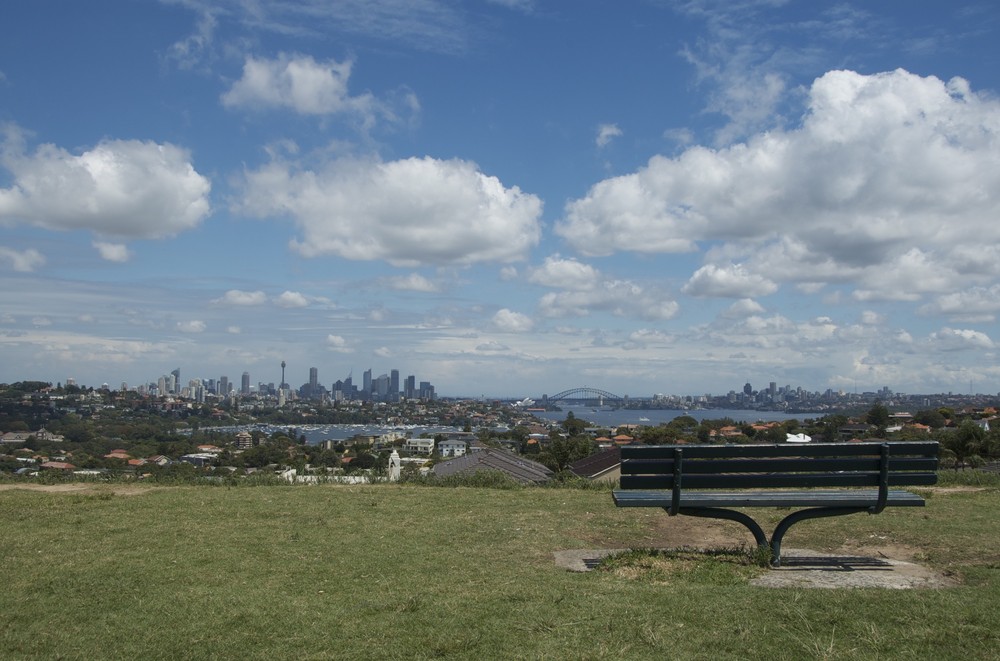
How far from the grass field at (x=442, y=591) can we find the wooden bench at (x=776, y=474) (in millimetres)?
540

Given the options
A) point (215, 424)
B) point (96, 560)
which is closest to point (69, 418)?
point (215, 424)

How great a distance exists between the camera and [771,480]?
6.72m

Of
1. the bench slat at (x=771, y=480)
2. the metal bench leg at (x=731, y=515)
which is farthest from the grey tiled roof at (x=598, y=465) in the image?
the bench slat at (x=771, y=480)

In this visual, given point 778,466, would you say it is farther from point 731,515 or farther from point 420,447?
point 420,447

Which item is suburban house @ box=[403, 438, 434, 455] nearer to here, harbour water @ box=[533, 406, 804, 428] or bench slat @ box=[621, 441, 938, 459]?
harbour water @ box=[533, 406, 804, 428]

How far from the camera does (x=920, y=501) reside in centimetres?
679

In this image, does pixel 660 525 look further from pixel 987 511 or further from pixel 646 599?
pixel 987 511

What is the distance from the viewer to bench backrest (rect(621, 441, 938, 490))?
6711 millimetres

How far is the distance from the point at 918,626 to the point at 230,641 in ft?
13.2

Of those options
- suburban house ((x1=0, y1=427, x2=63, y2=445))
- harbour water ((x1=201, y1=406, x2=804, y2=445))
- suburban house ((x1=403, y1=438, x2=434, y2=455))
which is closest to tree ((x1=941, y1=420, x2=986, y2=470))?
suburban house ((x1=403, y1=438, x2=434, y2=455))

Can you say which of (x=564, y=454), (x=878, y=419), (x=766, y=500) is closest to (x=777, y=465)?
(x=766, y=500)

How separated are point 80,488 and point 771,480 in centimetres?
1063

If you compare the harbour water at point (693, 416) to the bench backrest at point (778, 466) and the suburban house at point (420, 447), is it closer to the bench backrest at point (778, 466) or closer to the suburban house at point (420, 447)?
the suburban house at point (420, 447)

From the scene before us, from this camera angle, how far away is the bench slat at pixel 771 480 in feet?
21.9
